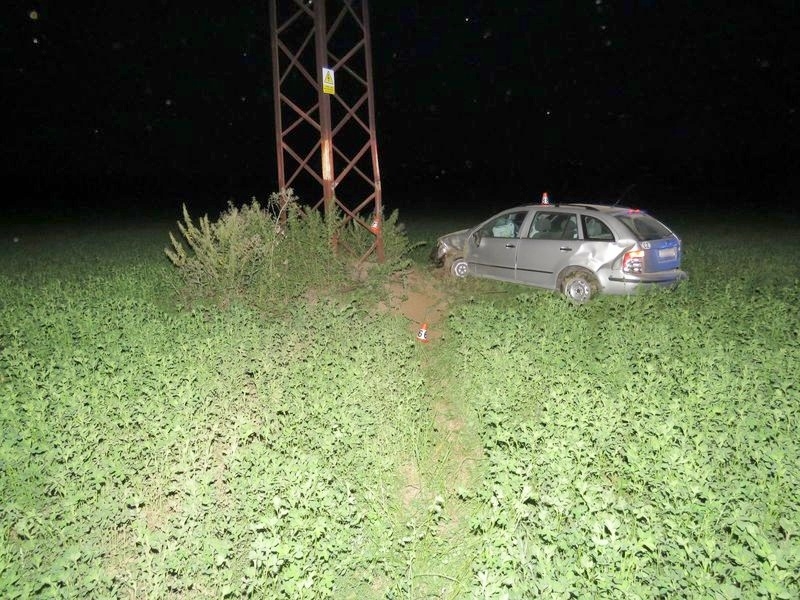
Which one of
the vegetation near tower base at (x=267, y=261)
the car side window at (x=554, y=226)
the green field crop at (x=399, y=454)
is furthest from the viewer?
the car side window at (x=554, y=226)

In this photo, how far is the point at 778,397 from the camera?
540cm

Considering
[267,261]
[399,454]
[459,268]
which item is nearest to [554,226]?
[459,268]

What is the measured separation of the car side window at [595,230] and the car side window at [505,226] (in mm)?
1303

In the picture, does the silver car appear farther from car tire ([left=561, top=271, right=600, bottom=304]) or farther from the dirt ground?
the dirt ground

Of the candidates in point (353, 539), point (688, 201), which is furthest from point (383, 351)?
point (688, 201)

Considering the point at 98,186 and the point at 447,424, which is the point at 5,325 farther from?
the point at 98,186

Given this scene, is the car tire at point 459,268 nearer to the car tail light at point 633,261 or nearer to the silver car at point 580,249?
the silver car at point 580,249

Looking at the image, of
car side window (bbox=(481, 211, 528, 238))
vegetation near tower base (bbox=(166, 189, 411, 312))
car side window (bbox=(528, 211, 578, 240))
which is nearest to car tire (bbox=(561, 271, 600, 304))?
car side window (bbox=(528, 211, 578, 240))

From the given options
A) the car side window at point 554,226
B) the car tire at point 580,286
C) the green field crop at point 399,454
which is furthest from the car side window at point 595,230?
the green field crop at point 399,454

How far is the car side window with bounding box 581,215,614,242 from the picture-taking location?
932cm

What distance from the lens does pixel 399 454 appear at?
5156 mm

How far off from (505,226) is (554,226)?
1.01 meters

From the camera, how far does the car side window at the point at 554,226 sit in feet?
32.1

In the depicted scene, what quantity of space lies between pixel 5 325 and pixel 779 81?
188ft
